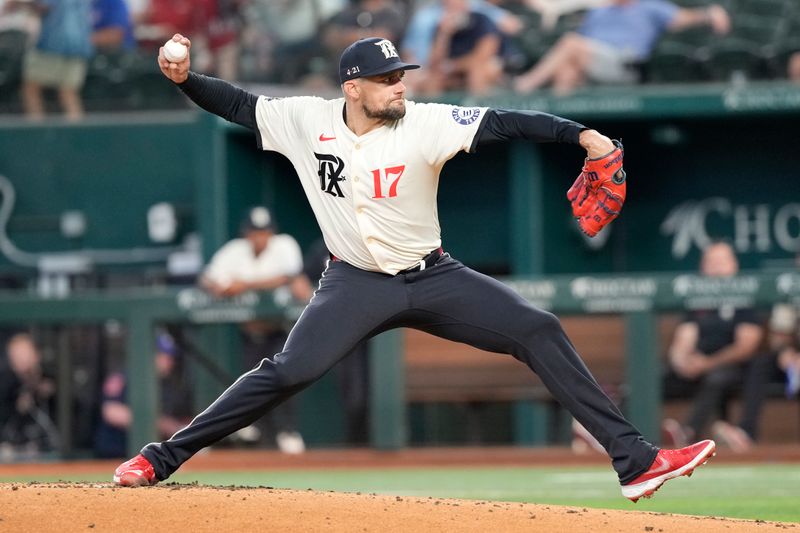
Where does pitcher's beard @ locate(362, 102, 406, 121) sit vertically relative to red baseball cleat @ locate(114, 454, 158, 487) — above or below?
above

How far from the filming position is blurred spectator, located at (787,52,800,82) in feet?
40.8

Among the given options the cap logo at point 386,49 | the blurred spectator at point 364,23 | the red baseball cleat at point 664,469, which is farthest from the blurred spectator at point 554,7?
the red baseball cleat at point 664,469

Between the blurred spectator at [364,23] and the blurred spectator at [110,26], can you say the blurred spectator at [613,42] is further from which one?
the blurred spectator at [110,26]

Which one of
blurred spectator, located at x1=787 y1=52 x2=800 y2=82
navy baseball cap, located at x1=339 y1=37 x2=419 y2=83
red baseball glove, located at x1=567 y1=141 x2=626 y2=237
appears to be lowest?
red baseball glove, located at x1=567 y1=141 x2=626 y2=237

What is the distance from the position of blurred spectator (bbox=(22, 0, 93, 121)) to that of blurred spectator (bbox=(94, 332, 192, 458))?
3132mm

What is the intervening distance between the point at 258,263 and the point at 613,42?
358 centimetres

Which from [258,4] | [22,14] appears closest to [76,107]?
[22,14]

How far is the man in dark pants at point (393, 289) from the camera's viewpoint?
18.0ft

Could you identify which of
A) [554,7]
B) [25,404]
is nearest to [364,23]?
[554,7]

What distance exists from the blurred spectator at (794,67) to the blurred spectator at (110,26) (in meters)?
6.00

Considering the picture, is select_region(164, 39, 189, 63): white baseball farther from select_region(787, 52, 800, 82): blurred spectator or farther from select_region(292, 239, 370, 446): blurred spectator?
select_region(787, 52, 800, 82): blurred spectator

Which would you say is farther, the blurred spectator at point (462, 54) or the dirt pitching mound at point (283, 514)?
the blurred spectator at point (462, 54)

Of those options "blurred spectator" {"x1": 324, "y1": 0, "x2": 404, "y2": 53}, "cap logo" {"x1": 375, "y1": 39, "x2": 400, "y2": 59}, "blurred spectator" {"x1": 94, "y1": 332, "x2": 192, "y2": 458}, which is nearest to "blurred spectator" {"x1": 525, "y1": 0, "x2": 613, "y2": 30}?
"blurred spectator" {"x1": 324, "y1": 0, "x2": 404, "y2": 53}

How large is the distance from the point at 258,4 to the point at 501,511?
893 cm
